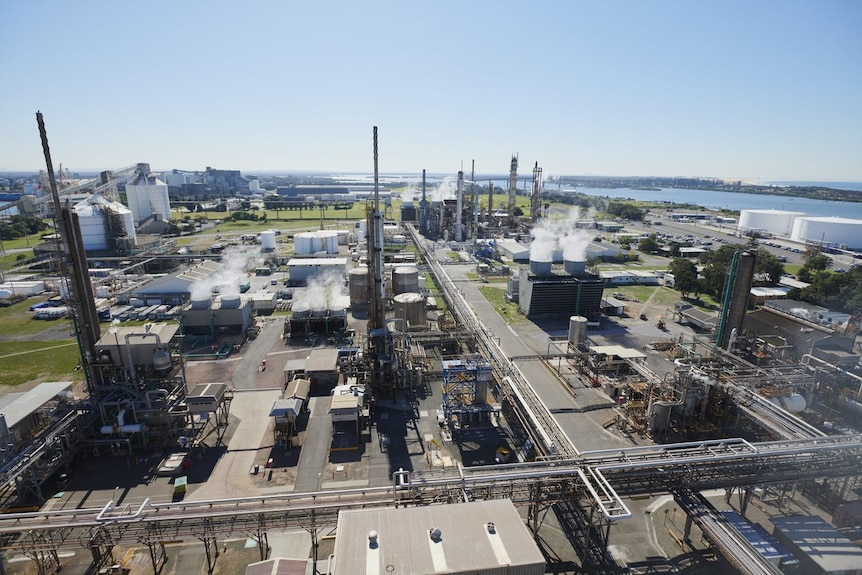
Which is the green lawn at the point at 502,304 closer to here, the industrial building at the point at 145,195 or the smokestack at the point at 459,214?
the smokestack at the point at 459,214

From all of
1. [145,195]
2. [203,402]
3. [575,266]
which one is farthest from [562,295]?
[145,195]

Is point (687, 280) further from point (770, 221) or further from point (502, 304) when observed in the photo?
point (770, 221)

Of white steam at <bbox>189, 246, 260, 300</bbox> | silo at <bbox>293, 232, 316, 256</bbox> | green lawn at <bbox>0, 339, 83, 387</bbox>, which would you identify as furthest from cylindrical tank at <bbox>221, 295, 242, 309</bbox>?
silo at <bbox>293, 232, 316, 256</bbox>

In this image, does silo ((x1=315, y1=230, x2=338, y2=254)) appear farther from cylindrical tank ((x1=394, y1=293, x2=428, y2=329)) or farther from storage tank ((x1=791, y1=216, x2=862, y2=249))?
storage tank ((x1=791, y1=216, x2=862, y2=249))

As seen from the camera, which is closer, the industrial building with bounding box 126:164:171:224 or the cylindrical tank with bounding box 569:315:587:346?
the cylindrical tank with bounding box 569:315:587:346

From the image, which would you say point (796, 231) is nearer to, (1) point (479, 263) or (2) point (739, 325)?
(1) point (479, 263)

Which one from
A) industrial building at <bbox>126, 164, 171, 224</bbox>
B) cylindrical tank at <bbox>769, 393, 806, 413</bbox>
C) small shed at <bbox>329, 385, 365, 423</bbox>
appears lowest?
small shed at <bbox>329, 385, 365, 423</bbox>

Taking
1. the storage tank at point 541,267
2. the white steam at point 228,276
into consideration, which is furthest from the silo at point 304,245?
the storage tank at point 541,267

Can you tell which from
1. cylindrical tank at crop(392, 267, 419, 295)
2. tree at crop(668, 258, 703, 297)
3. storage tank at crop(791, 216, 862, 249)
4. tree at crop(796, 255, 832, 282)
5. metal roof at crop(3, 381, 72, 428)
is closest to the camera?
metal roof at crop(3, 381, 72, 428)
